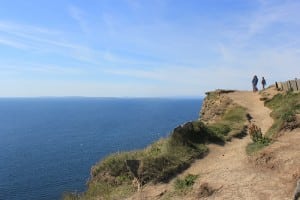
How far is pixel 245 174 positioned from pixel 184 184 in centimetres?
324

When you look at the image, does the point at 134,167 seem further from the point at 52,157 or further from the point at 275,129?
the point at 52,157

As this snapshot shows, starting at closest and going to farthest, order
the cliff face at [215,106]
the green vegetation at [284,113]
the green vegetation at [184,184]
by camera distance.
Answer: the green vegetation at [184,184], the green vegetation at [284,113], the cliff face at [215,106]

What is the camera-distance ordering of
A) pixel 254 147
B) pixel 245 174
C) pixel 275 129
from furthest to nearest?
1. pixel 275 129
2. pixel 254 147
3. pixel 245 174

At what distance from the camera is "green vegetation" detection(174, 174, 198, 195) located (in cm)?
2074

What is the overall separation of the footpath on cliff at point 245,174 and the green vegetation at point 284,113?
1.28m

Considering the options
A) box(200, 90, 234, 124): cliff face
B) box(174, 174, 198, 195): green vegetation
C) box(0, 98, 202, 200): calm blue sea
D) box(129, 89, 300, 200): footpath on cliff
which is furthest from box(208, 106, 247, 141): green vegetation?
box(0, 98, 202, 200): calm blue sea

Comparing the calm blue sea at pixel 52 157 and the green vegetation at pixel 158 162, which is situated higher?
the green vegetation at pixel 158 162

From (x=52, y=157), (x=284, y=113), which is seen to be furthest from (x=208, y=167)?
(x=52, y=157)

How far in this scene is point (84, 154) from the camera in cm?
9719

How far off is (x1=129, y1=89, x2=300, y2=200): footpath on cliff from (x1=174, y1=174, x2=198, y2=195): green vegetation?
0.96 feet

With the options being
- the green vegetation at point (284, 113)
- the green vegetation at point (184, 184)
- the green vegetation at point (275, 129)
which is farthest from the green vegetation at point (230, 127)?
the green vegetation at point (184, 184)

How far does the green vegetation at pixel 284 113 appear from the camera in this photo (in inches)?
1112

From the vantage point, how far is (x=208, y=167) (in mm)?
23625

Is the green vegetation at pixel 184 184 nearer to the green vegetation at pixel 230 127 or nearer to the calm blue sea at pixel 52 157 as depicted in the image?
the green vegetation at pixel 230 127
